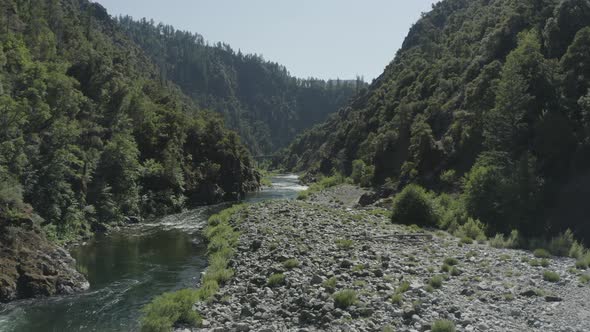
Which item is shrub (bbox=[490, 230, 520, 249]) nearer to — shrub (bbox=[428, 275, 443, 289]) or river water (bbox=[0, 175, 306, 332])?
shrub (bbox=[428, 275, 443, 289])

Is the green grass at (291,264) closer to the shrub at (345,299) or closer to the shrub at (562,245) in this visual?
the shrub at (345,299)

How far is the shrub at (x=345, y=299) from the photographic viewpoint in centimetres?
1795

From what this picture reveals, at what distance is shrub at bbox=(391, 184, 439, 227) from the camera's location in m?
41.8

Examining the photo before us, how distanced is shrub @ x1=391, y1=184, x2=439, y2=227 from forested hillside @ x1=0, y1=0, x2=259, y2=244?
29598 mm

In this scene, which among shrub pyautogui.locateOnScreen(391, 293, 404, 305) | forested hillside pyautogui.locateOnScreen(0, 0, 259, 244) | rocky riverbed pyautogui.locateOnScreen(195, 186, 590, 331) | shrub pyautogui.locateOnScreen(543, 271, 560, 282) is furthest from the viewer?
forested hillside pyautogui.locateOnScreen(0, 0, 259, 244)

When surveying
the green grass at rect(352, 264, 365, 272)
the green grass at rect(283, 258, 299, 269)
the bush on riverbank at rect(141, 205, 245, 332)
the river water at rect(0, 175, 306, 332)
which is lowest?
the river water at rect(0, 175, 306, 332)

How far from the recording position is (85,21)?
3920 inches

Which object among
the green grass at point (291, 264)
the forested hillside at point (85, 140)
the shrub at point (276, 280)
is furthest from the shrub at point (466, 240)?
the forested hillside at point (85, 140)

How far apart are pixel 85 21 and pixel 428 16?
392ft

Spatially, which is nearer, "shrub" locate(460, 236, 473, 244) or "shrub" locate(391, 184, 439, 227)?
"shrub" locate(460, 236, 473, 244)

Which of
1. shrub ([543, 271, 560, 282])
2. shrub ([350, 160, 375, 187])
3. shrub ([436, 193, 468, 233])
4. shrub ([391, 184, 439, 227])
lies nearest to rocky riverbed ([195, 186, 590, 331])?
shrub ([543, 271, 560, 282])

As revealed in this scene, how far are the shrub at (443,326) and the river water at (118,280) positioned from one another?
12468 mm

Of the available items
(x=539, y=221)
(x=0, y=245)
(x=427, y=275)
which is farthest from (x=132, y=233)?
(x=539, y=221)

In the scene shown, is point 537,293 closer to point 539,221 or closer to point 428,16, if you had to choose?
point 539,221
